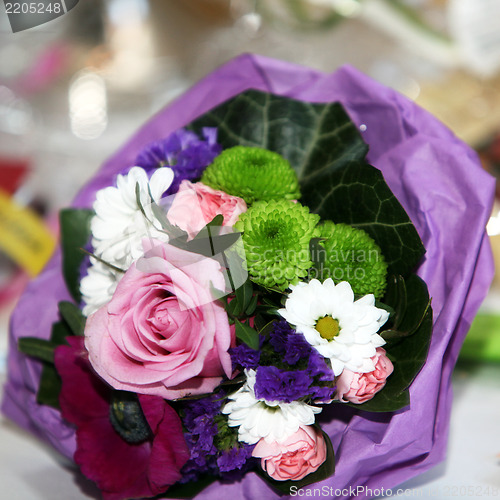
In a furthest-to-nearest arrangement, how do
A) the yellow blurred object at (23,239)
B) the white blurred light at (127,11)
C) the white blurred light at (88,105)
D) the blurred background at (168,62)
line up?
the white blurred light at (127,11)
the white blurred light at (88,105)
the blurred background at (168,62)
the yellow blurred object at (23,239)

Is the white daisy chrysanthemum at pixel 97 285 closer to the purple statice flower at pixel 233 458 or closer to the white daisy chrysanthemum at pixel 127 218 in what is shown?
the white daisy chrysanthemum at pixel 127 218

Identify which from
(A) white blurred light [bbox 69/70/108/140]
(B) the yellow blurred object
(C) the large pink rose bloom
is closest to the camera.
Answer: (C) the large pink rose bloom

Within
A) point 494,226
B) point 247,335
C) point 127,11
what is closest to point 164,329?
point 247,335

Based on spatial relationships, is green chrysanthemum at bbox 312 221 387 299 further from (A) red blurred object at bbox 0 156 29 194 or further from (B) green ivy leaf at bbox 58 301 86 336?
(A) red blurred object at bbox 0 156 29 194

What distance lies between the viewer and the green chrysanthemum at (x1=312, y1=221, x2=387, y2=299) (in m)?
0.47

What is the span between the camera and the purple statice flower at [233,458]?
476 millimetres

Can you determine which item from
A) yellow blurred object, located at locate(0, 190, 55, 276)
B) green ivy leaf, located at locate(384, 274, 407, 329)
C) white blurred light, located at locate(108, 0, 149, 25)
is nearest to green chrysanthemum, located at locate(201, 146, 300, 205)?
green ivy leaf, located at locate(384, 274, 407, 329)

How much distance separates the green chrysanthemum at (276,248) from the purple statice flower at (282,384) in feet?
0.22

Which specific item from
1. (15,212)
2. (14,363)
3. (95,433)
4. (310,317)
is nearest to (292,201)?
(310,317)

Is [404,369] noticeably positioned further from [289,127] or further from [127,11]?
[127,11]

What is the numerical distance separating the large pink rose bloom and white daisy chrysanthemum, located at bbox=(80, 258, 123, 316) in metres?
0.07

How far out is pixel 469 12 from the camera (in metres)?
1.26

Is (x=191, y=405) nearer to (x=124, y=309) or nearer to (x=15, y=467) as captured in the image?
(x=124, y=309)

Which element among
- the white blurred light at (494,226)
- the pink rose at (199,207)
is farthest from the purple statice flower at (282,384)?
the white blurred light at (494,226)
